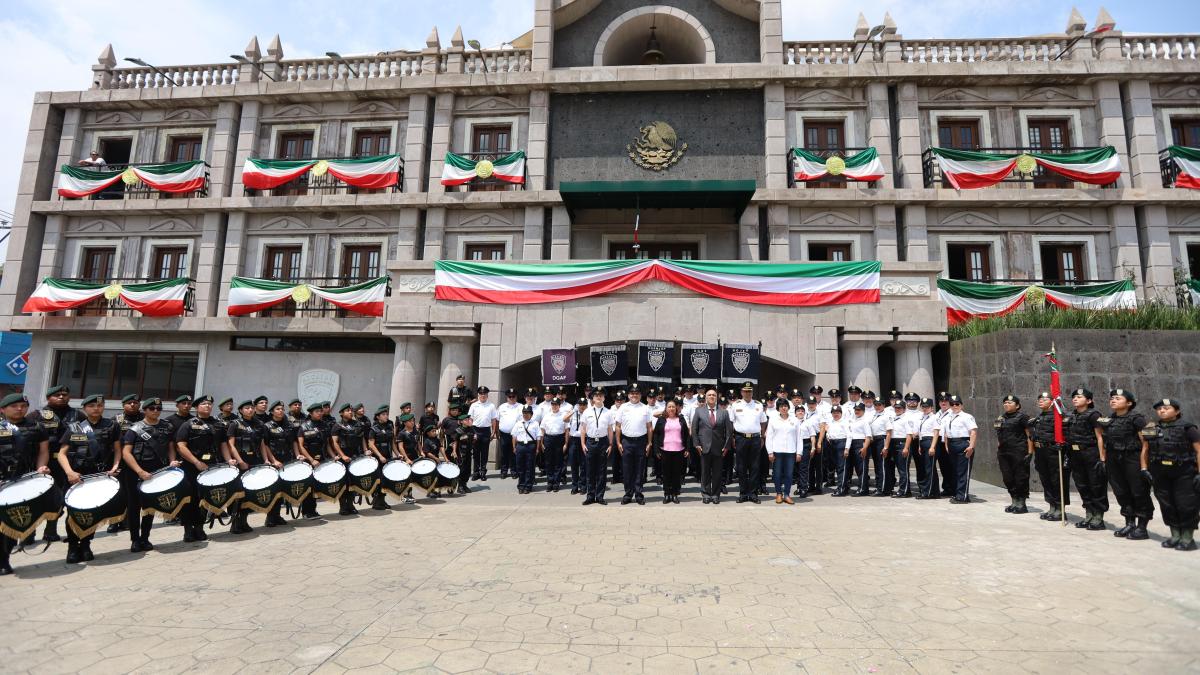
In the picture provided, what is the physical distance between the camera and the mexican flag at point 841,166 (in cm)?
1769

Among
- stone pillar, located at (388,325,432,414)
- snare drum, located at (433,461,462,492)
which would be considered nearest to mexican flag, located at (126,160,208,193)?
stone pillar, located at (388,325,432,414)

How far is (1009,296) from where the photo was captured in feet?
53.6

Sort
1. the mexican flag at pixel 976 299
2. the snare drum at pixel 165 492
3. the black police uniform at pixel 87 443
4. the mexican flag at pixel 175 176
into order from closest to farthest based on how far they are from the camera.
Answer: the snare drum at pixel 165 492, the black police uniform at pixel 87 443, the mexican flag at pixel 976 299, the mexican flag at pixel 175 176

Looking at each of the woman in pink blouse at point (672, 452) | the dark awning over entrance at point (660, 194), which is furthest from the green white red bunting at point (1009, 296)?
the woman in pink blouse at point (672, 452)

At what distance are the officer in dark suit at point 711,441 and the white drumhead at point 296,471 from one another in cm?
618

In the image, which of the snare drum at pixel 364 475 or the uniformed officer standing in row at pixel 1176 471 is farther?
the snare drum at pixel 364 475

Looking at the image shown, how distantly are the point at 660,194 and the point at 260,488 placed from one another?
12.7 metres

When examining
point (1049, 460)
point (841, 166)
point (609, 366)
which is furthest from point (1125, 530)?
point (841, 166)

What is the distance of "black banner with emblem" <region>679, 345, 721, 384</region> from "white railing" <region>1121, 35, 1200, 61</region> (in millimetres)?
17304

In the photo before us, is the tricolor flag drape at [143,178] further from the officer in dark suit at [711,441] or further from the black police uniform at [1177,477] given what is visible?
the black police uniform at [1177,477]

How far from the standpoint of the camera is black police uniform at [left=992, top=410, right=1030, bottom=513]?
927 cm

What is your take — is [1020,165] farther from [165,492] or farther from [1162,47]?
[165,492]

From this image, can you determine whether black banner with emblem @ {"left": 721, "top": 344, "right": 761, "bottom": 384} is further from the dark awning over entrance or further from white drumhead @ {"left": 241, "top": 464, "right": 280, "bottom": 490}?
white drumhead @ {"left": 241, "top": 464, "right": 280, "bottom": 490}

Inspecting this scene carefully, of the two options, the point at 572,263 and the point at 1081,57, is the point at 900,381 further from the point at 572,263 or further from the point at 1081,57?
the point at 1081,57
